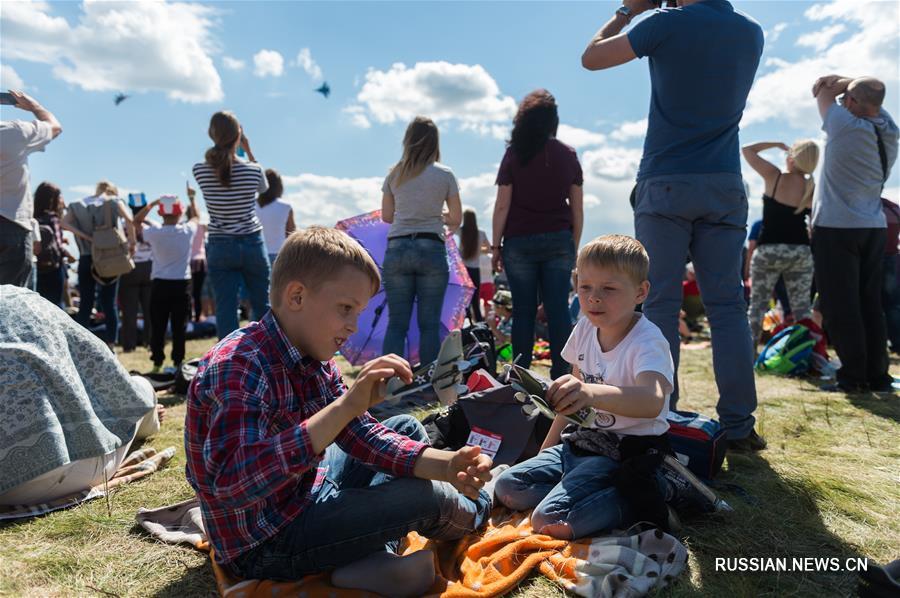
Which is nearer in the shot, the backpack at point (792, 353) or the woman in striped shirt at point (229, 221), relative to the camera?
the woman in striped shirt at point (229, 221)

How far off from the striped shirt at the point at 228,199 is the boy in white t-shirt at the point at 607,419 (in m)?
3.02

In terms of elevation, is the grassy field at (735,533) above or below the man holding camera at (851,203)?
below

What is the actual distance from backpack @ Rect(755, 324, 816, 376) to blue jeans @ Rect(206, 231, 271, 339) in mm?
4593

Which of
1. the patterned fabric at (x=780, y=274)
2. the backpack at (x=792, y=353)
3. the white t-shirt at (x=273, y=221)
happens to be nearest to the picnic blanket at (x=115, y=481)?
the white t-shirt at (x=273, y=221)

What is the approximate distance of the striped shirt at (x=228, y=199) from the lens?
463 cm

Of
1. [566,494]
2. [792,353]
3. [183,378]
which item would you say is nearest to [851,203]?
[792,353]

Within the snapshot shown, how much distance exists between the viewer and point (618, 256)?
7.64ft

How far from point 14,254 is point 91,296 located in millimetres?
3034

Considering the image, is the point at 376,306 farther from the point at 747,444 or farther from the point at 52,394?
the point at 747,444

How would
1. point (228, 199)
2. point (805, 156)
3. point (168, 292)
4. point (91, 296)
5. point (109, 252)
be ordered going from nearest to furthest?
point (228, 199) < point (805, 156) < point (168, 292) < point (109, 252) < point (91, 296)

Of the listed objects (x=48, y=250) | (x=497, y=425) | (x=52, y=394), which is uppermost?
(x=48, y=250)

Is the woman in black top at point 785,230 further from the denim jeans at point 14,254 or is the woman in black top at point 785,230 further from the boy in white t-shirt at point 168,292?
the denim jeans at point 14,254

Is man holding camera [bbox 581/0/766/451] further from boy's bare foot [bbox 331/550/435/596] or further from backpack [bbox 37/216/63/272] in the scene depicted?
backpack [bbox 37/216/63/272]

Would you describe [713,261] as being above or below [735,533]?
above
